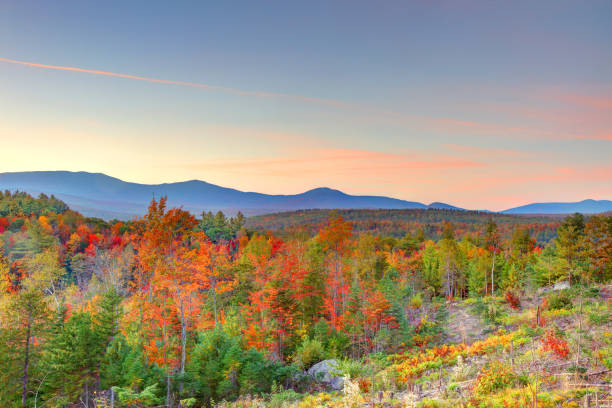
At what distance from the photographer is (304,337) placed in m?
24.2

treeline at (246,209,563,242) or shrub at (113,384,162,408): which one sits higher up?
treeline at (246,209,563,242)

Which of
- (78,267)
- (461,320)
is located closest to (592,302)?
(461,320)

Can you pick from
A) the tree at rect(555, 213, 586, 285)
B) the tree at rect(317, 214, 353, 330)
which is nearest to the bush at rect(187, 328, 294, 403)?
the tree at rect(317, 214, 353, 330)

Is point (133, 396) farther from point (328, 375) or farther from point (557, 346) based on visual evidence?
point (557, 346)

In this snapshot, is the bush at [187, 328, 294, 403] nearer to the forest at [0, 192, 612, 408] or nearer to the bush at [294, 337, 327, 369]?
the forest at [0, 192, 612, 408]

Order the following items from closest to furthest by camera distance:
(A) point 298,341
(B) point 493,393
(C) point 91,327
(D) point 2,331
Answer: (B) point 493,393 < (D) point 2,331 < (C) point 91,327 < (A) point 298,341

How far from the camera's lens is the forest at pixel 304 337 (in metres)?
10.8

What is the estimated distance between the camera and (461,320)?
3294 cm

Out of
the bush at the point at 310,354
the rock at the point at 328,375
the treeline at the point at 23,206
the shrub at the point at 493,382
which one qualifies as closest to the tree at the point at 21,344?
the rock at the point at 328,375

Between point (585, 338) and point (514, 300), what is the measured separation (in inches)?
852

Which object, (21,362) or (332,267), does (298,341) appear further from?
(21,362)

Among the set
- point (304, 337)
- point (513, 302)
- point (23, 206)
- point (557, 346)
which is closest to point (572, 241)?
point (513, 302)

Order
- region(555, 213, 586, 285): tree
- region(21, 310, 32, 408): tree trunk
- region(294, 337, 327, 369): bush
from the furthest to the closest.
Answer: region(555, 213, 586, 285): tree
region(294, 337, 327, 369): bush
region(21, 310, 32, 408): tree trunk

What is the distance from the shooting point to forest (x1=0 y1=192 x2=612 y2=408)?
10789mm
